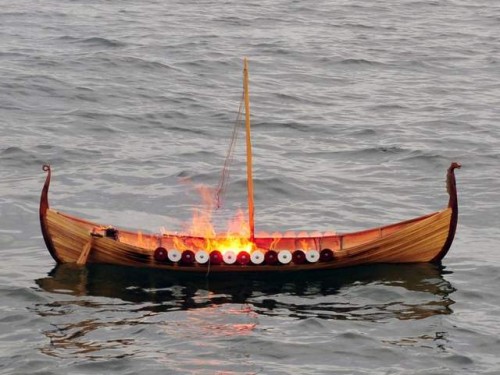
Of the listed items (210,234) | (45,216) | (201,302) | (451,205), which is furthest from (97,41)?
(201,302)

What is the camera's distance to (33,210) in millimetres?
37906

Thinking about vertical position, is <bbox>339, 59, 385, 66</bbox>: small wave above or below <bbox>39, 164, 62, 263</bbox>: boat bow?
above

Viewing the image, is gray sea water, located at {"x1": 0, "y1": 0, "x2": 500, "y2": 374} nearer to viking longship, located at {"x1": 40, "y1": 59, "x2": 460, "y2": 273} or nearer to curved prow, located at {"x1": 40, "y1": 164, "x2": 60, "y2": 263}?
viking longship, located at {"x1": 40, "y1": 59, "x2": 460, "y2": 273}

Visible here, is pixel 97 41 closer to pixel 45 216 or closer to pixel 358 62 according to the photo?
pixel 358 62

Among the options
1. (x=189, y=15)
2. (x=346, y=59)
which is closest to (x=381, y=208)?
(x=346, y=59)

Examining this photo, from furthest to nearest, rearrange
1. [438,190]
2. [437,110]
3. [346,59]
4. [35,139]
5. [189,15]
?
1. [189,15]
2. [346,59]
3. [437,110]
4. [35,139]
5. [438,190]

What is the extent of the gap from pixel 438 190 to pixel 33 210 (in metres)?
12.9

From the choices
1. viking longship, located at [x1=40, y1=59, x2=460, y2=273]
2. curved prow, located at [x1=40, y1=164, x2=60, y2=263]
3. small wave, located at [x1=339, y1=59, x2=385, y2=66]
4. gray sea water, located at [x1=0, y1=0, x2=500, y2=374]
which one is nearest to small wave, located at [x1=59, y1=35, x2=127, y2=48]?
gray sea water, located at [x1=0, y1=0, x2=500, y2=374]

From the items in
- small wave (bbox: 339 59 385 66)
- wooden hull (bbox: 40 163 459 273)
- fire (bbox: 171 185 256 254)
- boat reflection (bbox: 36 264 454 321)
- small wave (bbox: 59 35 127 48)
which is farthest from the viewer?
small wave (bbox: 59 35 127 48)

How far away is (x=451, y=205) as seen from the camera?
32.4 meters

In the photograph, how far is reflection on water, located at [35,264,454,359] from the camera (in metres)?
28.6

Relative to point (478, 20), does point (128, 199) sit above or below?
below

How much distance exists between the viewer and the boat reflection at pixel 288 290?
30562 mm

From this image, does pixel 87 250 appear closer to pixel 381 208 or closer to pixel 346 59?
pixel 381 208
